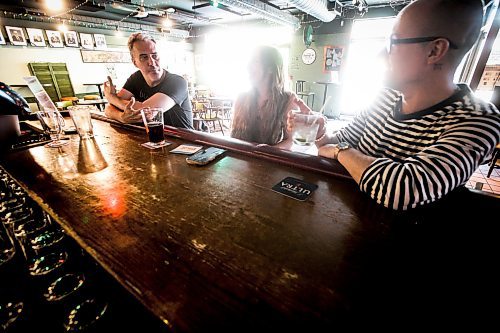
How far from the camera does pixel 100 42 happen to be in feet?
31.0

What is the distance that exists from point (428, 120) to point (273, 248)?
2.88ft

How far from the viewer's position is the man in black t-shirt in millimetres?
2057

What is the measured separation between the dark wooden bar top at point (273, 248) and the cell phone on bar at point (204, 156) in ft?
0.39

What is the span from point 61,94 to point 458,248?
11.4 meters

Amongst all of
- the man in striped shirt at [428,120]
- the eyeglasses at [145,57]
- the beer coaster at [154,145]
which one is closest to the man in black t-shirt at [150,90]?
the eyeglasses at [145,57]

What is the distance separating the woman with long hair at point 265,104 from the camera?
77.1 inches

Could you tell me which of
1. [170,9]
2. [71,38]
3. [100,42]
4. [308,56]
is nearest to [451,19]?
[170,9]

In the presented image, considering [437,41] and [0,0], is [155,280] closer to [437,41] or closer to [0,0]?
[437,41]

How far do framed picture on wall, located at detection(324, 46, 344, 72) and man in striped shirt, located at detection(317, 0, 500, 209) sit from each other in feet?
28.7

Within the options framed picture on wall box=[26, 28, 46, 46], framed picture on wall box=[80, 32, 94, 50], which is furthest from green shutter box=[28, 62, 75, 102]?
framed picture on wall box=[80, 32, 94, 50]

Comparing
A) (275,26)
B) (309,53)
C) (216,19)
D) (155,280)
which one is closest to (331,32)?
(309,53)

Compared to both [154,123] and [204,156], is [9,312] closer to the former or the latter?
[204,156]

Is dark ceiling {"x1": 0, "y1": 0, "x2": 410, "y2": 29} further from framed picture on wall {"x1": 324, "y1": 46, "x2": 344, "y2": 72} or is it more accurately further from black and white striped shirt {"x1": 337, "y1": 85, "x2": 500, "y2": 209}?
black and white striped shirt {"x1": 337, "y1": 85, "x2": 500, "y2": 209}

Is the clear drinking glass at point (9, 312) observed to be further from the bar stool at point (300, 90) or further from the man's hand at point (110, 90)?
the bar stool at point (300, 90)
